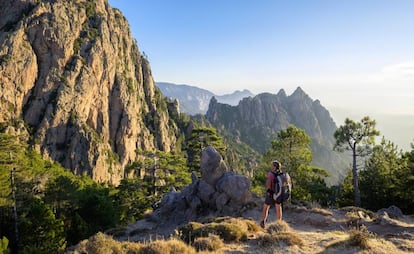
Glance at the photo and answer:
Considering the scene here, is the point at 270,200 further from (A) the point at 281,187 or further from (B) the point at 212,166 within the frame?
(B) the point at 212,166

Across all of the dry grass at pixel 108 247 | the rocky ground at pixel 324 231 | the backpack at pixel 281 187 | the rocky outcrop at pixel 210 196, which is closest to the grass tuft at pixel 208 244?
the rocky ground at pixel 324 231

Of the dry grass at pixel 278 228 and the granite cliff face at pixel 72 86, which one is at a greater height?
the granite cliff face at pixel 72 86

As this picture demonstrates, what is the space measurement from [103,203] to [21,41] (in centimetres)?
7823

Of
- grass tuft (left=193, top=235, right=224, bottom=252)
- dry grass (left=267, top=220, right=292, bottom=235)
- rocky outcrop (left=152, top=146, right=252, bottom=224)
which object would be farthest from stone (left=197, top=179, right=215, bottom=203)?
grass tuft (left=193, top=235, right=224, bottom=252)

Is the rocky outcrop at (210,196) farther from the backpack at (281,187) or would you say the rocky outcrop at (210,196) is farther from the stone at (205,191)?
the backpack at (281,187)

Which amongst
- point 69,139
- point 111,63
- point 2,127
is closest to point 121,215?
point 2,127

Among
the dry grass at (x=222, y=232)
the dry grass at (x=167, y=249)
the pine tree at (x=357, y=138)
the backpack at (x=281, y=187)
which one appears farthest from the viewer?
the pine tree at (x=357, y=138)

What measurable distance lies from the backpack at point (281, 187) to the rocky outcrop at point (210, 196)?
385 inches

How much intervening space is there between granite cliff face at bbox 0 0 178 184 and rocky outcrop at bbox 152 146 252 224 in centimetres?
7724

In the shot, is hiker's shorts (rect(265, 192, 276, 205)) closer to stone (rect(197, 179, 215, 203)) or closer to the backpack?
the backpack

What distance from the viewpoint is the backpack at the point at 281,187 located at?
1254 cm

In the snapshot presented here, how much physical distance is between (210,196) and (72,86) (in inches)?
3600

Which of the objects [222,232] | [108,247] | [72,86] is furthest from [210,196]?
[72,86]

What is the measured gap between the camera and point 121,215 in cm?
4203
